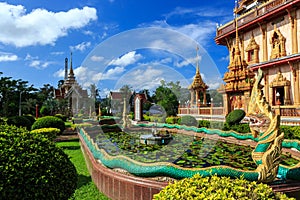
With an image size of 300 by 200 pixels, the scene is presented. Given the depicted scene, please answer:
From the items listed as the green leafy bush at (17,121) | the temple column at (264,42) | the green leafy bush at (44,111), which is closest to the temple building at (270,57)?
the temple column at (264,42)

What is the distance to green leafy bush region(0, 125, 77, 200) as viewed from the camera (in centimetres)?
260

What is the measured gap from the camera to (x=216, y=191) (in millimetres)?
2291

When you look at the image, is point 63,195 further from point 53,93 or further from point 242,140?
point 53,93

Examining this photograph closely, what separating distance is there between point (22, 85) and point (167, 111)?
87.8ft

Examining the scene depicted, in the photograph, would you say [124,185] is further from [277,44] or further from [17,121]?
[277,44]

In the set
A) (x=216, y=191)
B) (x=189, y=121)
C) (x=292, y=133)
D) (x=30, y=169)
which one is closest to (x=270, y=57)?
(x=189, y=121)

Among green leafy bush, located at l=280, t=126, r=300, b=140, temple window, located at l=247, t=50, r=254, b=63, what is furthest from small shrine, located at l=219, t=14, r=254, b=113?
green leafy bush, located at l=280, t=126, r=300, b=140

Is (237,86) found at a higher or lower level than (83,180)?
higher

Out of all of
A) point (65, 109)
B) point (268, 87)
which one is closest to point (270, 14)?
point (268, 87)

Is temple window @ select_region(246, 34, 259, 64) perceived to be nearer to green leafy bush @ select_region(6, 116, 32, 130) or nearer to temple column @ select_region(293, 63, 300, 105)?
temple column @ select_region(293, 63, 300, 105)

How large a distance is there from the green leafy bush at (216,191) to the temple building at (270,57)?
486 inches

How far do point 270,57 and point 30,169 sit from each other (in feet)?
62.9

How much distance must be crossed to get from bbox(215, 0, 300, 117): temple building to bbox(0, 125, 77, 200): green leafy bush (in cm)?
1319

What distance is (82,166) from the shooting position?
7.48 m
